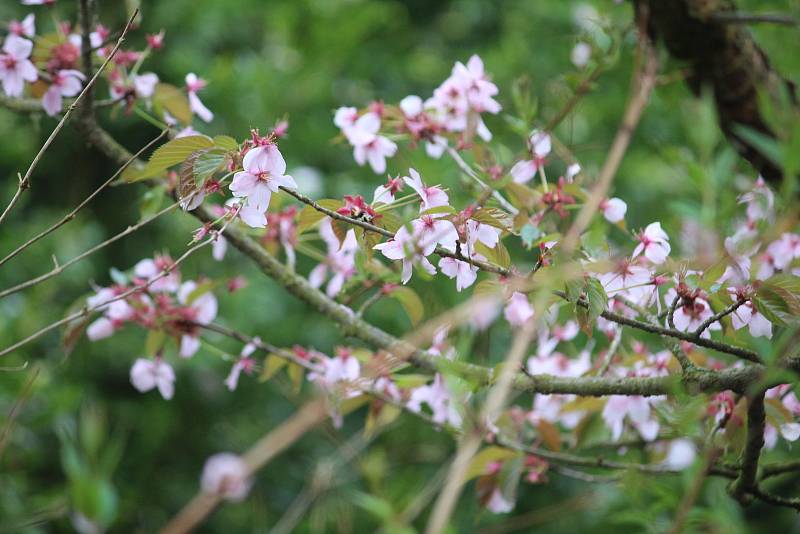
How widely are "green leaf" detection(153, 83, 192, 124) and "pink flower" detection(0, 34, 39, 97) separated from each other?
143 millimetres

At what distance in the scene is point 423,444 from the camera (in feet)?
8.09

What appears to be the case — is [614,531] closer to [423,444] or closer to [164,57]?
[423,444]

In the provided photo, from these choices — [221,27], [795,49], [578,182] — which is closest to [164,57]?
[221,27]

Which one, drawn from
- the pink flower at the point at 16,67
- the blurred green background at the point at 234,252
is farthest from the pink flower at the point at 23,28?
the blurred green background at the point at 234,252

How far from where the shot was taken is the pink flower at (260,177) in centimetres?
66

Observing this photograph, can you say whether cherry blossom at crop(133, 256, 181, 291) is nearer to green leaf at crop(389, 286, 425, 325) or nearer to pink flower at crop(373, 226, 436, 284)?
green leaf at crop(389, 286, 425, 325)

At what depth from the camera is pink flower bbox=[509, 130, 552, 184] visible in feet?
3.27

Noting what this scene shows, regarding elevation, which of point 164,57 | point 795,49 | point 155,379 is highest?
point 795,49

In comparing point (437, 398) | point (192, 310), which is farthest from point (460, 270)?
point (192, 310)

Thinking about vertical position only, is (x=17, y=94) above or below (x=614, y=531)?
above

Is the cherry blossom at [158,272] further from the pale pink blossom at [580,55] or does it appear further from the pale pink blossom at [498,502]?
the pale pink blossom at [580,55]

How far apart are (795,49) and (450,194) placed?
4.62ft

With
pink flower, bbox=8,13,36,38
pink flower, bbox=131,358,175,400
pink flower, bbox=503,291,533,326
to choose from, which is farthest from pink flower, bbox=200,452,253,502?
pink flower, bbox=8,13,36,38

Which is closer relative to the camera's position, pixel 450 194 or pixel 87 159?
pixel 450 194
